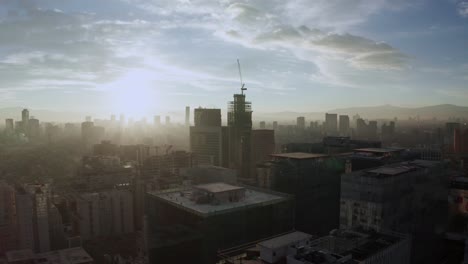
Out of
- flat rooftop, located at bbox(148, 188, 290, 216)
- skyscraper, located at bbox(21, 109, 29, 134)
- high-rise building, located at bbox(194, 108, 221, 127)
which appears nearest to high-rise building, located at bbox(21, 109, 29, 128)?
skyscraper, located at bbox(21, 109, 29, 134)

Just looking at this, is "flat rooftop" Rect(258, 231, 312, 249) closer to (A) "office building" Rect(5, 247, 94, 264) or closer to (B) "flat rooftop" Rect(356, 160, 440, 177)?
(B) "flat rooftop" Rect(356, 160, 440, 177)

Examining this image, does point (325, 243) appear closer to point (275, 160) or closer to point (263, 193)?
point (263, 193)

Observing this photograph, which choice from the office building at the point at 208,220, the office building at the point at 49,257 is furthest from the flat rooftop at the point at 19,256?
the office building at the point at 208,220

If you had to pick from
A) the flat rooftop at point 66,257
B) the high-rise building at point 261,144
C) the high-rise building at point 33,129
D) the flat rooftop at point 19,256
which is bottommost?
the flat rooftop at point 66,257

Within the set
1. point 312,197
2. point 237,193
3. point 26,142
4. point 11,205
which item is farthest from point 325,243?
point 26,142

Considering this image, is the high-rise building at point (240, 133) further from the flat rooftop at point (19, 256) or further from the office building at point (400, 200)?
the flat rooftop at point (19, 256)

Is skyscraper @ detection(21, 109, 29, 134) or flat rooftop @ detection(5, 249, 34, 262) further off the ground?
skyscraper @ detection(21, 109, 29, 134)

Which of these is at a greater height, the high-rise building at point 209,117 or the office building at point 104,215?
the high-rise building at point 209,117

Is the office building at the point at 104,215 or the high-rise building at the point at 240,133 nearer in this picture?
the office building at the point at 104,215
